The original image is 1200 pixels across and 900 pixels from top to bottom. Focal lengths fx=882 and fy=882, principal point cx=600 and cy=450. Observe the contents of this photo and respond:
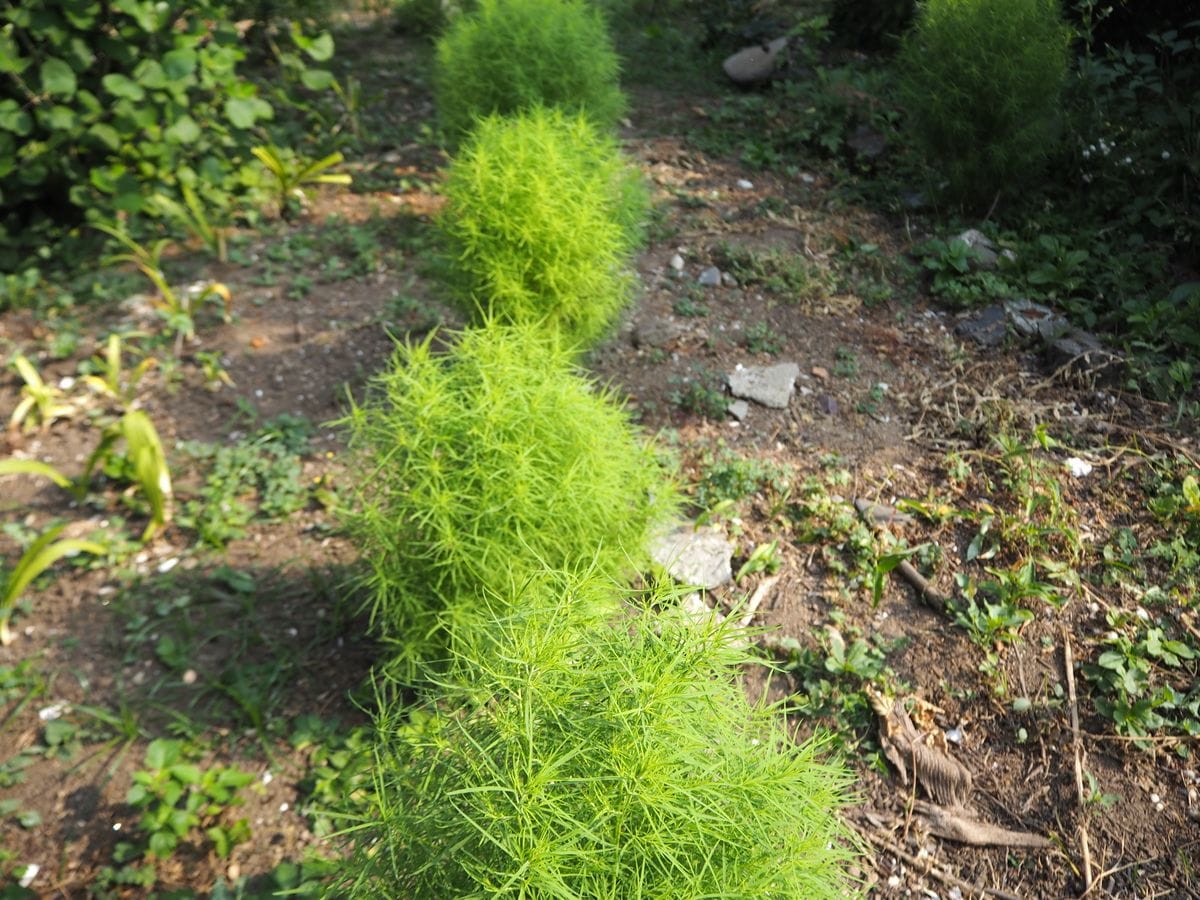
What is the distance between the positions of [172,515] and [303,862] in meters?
1.48

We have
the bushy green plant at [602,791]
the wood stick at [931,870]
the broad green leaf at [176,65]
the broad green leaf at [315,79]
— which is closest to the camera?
the bushy green plant at [602,791]

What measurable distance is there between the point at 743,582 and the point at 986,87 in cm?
277

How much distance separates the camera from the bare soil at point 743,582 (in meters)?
2.16

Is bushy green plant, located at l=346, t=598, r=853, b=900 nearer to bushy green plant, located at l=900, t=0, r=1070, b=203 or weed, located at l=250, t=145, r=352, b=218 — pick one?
bushy green plant, located at l=900, t=0, r=1070, b=203

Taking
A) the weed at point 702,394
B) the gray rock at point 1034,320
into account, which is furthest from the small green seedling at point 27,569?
the gray rock at point 1034,320

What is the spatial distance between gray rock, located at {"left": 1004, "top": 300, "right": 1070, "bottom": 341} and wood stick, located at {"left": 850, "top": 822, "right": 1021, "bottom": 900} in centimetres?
230

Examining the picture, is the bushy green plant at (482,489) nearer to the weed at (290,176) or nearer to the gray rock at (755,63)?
the weed at (290,176)

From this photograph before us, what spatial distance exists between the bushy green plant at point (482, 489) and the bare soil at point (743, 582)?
A: 0.50 metres

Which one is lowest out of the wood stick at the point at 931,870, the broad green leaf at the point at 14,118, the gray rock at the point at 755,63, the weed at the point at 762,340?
the wood stick at the point at 931,870

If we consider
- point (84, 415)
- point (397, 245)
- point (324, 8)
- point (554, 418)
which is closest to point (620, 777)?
point (554, 418)

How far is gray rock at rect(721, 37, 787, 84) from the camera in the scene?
596cm

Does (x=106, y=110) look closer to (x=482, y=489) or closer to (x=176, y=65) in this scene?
(x=176, y=65)

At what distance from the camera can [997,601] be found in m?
2.65

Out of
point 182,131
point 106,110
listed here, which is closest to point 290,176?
point 182,131
